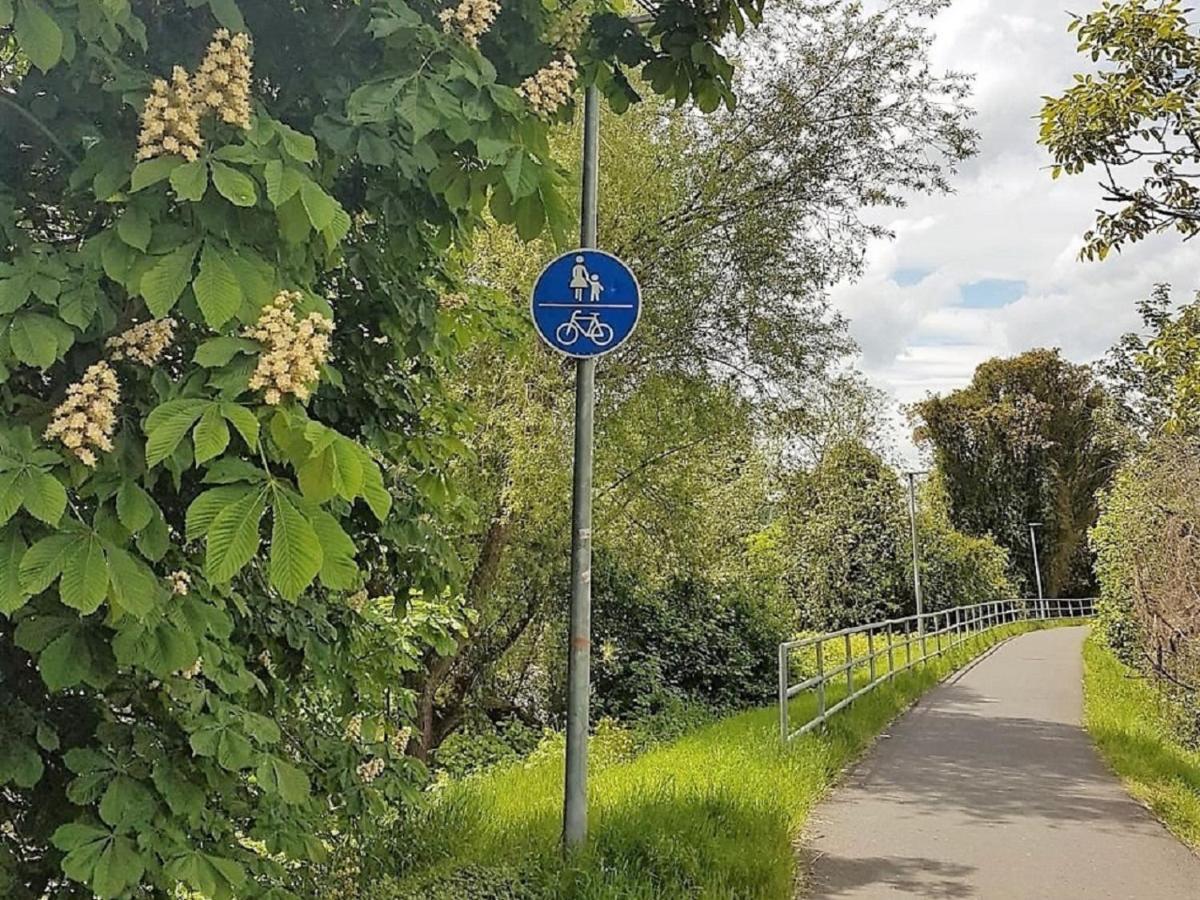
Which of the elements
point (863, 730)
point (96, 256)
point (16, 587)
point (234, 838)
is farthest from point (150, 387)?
point (863, 730)

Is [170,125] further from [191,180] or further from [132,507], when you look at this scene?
[132,507]

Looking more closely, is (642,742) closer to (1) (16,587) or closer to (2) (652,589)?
(2) (652,589)

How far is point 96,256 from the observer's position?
213 cm

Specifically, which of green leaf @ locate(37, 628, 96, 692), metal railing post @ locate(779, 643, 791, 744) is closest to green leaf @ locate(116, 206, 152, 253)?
green leaf @ locate(37, 628, 96, 692)

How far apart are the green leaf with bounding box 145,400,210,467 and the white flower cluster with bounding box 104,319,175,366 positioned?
20.5 inches

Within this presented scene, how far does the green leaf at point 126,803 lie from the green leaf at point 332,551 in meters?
1.22

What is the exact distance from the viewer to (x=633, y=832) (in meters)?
5.64

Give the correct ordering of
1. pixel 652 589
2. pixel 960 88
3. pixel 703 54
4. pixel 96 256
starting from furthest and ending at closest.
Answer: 1. pixel 652 589
2. pixel 960 88
3. pixel 703 54
4. pixel 96 256

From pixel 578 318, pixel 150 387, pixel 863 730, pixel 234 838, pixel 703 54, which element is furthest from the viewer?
pixel 863 730

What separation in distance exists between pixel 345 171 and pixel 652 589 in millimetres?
11877

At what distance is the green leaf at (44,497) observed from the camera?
6.03 ft

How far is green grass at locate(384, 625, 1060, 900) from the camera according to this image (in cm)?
498

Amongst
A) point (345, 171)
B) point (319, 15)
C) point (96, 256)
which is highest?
point (319, 15)

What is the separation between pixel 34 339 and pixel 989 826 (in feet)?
24.3
